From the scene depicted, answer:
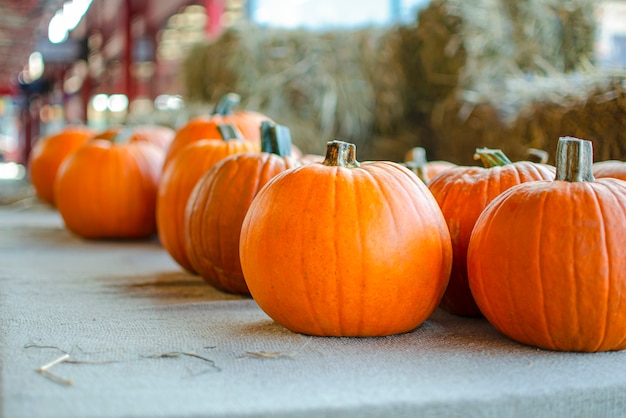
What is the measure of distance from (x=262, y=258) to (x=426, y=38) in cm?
259

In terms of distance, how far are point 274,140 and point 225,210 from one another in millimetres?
207

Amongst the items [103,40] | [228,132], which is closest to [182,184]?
[228,132]

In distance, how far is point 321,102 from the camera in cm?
371

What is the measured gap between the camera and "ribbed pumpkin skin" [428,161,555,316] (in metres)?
Answer: 1.27

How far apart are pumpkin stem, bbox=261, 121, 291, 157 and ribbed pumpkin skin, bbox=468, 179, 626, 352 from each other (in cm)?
59

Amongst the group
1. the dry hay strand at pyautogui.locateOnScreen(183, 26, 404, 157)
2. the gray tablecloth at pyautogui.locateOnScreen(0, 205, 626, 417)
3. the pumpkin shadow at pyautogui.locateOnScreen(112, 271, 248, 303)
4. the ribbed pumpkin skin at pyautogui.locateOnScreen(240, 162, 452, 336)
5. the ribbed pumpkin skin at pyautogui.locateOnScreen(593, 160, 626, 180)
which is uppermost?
the dry hay strand at pyautogui.locateOnScreen(183, 26, 404, 157)

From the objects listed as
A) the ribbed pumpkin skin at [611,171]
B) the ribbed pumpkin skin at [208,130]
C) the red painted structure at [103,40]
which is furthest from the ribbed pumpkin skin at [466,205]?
the red painted structure at [103,40]

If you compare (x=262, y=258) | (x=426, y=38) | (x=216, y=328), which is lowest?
(x=216, y=328)

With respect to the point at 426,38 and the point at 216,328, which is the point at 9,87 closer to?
the point at 426,38

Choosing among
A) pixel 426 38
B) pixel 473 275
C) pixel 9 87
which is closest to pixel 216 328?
pixel 473 275

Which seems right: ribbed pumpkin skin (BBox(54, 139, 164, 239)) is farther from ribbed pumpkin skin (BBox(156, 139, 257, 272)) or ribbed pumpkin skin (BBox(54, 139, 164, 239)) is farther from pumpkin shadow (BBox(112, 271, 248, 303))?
pumpkin shadow (BBox(112, 271, 248, 303))

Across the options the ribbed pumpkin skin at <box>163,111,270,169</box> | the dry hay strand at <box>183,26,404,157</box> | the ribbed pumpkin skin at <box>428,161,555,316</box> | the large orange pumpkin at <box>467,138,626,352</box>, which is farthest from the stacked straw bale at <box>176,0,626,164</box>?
the large orange pumpkin at <box>467,138,626,352</box>

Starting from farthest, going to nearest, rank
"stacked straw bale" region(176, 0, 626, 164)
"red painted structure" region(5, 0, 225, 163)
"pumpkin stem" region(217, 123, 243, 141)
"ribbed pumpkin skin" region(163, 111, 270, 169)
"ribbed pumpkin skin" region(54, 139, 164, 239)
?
"red painted structure" region(5, 0, 225, 163)
"stacked straw bale" region(176, 0, 626, 164)
"ribbed pumpkin skin" region(54, 139, 164, 239)
"ribbed pumpkin skin" region(163, 111, 270, 169)
"pumpkin stem" region(217, 123, 243, 141)

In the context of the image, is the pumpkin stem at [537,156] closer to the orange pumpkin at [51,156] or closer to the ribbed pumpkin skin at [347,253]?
the ribbed pumpkin skin at [347,253]
